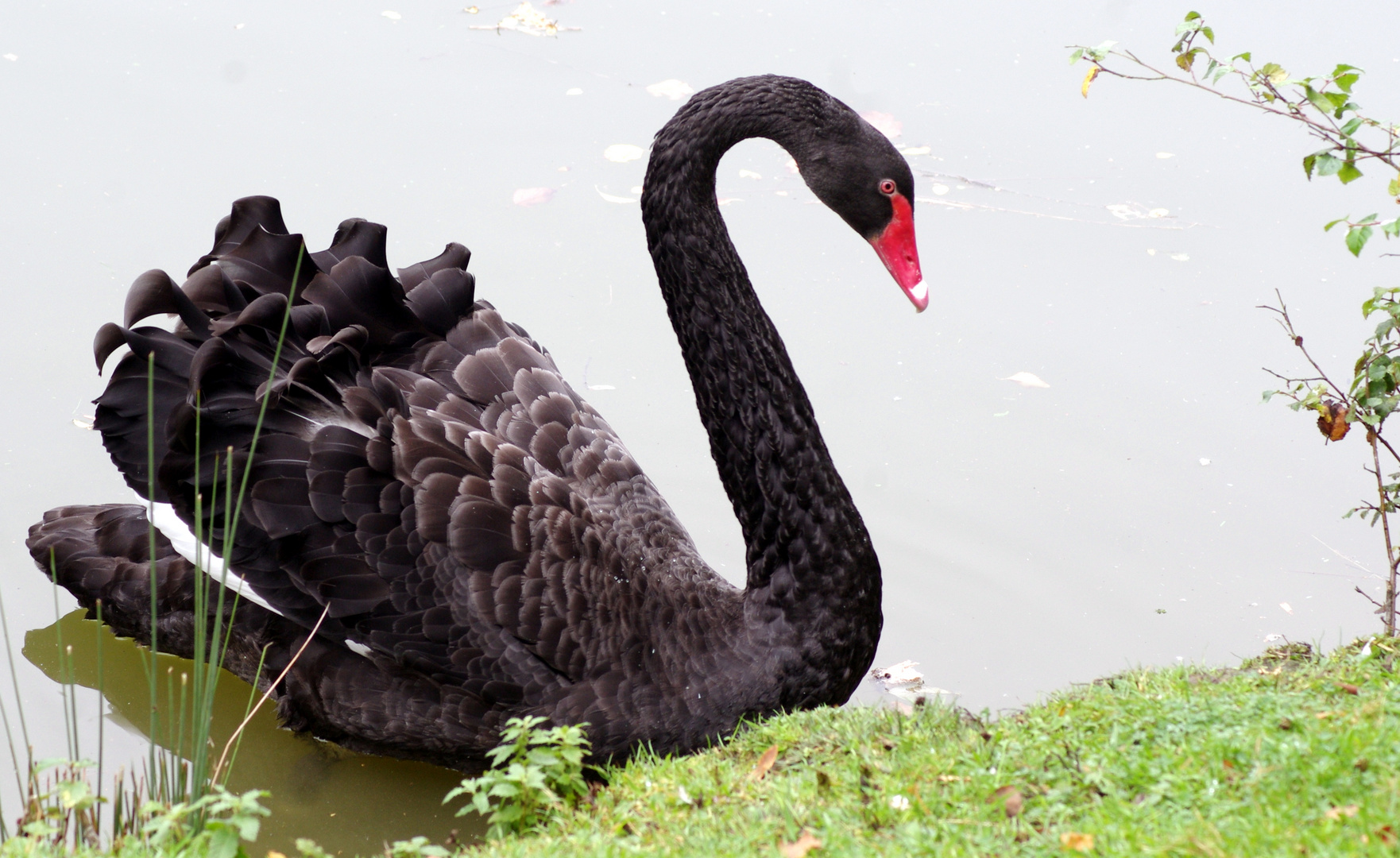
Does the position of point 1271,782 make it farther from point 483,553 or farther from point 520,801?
point 483,553

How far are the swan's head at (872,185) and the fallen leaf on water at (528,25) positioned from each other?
4.53 m

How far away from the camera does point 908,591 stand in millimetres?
4352

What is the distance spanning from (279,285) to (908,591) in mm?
2318

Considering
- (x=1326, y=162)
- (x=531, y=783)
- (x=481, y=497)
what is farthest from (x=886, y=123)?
(x=531, y=783)

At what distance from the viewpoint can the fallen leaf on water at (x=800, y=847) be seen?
6.85 ft

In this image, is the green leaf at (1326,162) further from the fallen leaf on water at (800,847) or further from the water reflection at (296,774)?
the water reflection at (296,774)

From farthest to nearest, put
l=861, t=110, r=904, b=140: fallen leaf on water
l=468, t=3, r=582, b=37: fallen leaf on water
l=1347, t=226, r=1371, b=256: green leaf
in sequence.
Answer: l=468, t=3, r=582, b=37: fallen leaf on water, l=861, t=110, r=904, b=140: fallen leaf on water, l=1347, t=226, r=1371, b=256: green leaf

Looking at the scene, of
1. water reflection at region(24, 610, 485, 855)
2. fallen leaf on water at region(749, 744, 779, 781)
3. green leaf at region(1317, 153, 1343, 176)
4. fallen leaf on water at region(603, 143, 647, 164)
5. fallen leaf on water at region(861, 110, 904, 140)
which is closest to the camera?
fallen leaf on water at region(749, 744, 779, 781)

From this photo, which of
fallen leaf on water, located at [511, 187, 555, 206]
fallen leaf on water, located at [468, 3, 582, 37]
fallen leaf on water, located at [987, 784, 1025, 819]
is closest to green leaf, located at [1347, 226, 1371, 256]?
fallen leaf on water, located at [987, 784, 1025, 819]

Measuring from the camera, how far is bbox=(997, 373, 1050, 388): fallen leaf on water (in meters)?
5.27

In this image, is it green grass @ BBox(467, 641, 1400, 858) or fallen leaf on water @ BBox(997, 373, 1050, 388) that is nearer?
green grass @ BBox(467, 641, 1400, 858)

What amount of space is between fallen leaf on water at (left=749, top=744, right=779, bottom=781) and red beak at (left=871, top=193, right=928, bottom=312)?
53.6 inches

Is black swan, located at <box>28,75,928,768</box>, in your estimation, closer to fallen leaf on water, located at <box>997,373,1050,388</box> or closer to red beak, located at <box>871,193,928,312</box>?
red beak, located at <box>871,193,928,312</box>

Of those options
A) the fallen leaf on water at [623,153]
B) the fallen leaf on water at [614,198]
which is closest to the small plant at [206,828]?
the fallen leaf on water at [614,198]
